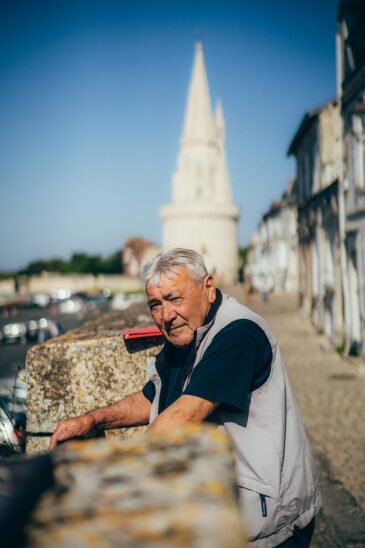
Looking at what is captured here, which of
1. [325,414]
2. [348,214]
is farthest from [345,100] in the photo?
[325,414]

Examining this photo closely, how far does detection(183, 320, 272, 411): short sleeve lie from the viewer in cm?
186

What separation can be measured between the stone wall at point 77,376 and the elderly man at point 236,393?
1.54 feet

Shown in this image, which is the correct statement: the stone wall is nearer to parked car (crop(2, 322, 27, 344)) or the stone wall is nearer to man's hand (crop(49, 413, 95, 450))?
man's hand (crop(49, 413, 95, 450))

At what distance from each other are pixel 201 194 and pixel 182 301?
6564 cm

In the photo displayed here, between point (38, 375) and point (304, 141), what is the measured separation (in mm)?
20211

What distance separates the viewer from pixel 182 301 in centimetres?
228

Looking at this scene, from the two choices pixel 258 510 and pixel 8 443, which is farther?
pixel 8 443

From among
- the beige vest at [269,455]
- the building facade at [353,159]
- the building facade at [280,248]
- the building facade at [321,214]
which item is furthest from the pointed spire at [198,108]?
the beige vest at [269,455]

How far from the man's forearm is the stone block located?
1.37 metres

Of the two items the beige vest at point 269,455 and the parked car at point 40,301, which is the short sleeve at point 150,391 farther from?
the parked car at point 40,301

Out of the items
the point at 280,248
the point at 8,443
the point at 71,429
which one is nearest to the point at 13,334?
the point at 280,248

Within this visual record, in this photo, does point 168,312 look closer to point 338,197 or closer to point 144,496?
point 144,496

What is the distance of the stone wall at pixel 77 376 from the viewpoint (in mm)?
2855

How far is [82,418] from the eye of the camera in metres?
2.37
